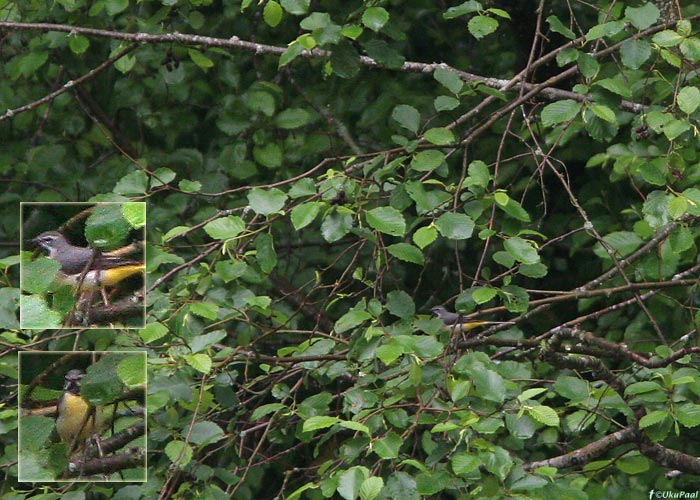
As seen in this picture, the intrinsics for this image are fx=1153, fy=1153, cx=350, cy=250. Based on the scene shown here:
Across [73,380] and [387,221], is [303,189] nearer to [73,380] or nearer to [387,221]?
[387,221]

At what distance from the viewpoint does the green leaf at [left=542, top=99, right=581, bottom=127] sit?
226 centimetres

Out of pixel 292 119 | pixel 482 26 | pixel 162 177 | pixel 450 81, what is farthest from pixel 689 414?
pixel 292 119

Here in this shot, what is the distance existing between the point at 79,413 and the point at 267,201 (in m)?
0.56

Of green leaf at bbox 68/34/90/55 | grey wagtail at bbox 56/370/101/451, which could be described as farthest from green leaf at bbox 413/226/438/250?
green leaf at bbox 68/34/90/55

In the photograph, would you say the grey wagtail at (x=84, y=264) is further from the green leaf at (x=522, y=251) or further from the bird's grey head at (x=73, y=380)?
the green leaf at (x=522, y=251)

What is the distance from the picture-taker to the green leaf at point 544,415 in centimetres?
195

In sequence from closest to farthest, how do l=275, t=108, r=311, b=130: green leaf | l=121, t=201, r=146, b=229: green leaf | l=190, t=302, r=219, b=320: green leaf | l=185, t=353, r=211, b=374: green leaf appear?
l=121, t=201, r=146, b=229: green leaf
l=185, t=353, r=211, b=374: green leaf
l=190, t=302, r=219, b=320: green leaf
l=275, t=108, r=311, b=130: green leaf

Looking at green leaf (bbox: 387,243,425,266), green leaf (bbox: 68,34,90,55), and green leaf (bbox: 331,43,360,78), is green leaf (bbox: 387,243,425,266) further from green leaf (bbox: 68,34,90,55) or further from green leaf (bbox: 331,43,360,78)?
green leaf (bbox: 68,34,90,55)

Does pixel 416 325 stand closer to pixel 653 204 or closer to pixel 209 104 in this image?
pixel 653 204

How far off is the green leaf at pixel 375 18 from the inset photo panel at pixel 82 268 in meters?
0.69

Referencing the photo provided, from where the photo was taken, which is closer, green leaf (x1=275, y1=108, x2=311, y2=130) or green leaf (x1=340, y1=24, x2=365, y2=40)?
green leaf (x1=340, y1=24, x2=365, y2=40)

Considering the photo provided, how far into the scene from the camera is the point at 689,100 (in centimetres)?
224

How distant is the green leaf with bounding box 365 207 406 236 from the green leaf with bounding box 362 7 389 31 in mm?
382

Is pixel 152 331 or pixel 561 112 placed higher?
pixel 561 112
